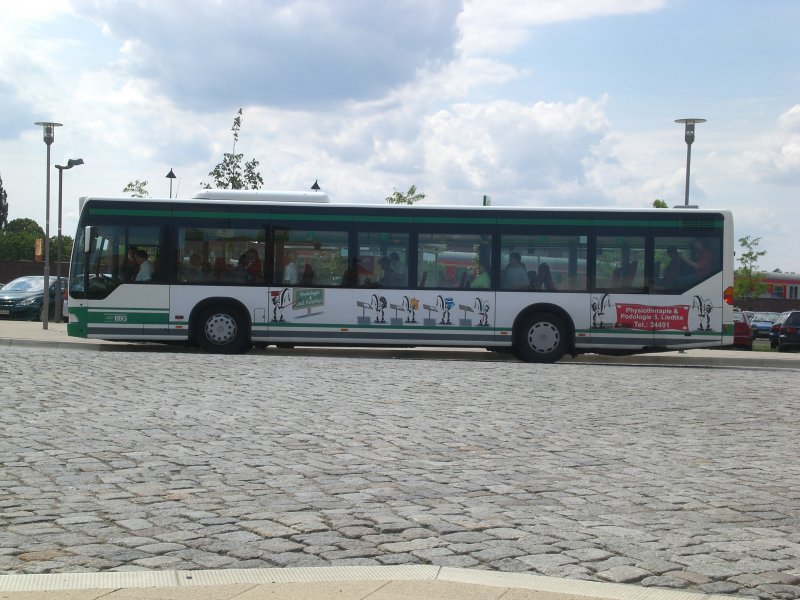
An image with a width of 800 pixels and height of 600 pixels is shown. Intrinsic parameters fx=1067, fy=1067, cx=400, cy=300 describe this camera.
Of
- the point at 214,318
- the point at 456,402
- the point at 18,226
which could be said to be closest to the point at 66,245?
the point at 18,226

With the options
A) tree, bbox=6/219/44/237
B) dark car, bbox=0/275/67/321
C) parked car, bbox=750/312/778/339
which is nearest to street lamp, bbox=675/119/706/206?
dark car, bbox=0/275/67/321

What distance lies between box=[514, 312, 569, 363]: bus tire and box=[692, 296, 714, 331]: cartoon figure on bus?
2463 millimetres

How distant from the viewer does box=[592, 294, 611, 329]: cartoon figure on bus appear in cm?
2023

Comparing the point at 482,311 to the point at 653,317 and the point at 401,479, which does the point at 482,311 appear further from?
the point at 401,479

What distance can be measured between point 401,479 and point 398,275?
43.7 feet

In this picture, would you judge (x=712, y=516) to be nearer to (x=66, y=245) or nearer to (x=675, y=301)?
(x=675, y=301)

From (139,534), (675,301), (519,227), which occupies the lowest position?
(139,534)

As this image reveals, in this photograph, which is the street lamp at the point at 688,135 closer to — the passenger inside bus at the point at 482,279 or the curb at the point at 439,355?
the curb at the point at 439,355

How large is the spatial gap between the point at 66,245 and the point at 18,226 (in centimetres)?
2788

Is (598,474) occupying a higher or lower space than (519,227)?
lower

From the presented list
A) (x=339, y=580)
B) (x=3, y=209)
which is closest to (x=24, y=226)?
(x=3, y=209)

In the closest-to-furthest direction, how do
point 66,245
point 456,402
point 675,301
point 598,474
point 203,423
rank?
1. point 598,474
2. point 203,423
3. point 456,402
4. point 675,301
5. point 66,245

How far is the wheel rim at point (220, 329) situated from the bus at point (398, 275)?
2cm

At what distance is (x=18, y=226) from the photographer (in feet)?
486
